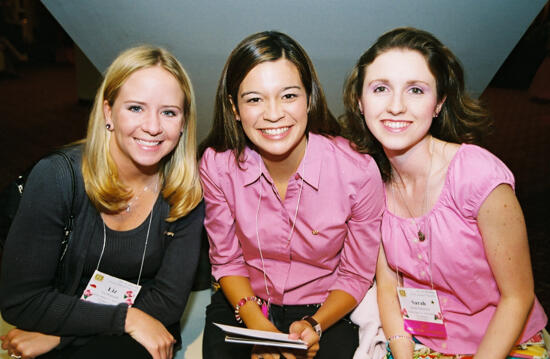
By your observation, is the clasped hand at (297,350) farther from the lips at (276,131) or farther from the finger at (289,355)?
the lips at (276,131)

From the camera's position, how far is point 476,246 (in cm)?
164

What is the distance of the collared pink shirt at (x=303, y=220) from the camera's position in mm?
1836

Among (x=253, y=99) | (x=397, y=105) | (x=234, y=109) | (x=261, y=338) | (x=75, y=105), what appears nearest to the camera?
(x=261, y=338)

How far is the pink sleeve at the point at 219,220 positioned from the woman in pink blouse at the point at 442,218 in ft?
2.09

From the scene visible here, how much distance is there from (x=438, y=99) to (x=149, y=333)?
142cm

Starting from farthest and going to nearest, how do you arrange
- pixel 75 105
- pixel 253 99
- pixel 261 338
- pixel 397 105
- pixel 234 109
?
pixel 75 105, pixel 234 109, pixel 253 99, pixel 397 105, pixel 261 338

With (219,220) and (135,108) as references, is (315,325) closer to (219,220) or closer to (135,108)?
(219,220)

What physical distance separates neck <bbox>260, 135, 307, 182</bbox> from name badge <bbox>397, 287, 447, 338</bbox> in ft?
2.15

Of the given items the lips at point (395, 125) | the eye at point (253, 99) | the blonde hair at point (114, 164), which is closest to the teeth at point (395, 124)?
the lips at point (395, 125)

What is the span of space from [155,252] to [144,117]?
55 centimetres

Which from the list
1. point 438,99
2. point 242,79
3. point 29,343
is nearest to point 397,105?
point 438,99

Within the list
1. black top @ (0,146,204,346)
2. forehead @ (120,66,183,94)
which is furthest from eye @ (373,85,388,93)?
black top @ (0,146,204,346)

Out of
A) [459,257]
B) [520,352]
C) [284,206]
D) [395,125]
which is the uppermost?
[395,125]

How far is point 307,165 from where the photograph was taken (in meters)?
1.85
